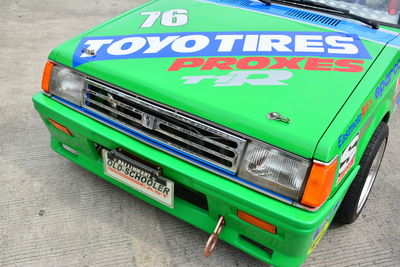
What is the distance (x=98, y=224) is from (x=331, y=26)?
202cm

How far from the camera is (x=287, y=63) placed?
2.06 meters

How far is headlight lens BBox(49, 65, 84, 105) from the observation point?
216cm

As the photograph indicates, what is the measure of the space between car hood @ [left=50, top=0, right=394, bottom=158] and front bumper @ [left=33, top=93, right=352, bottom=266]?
274 millimetres

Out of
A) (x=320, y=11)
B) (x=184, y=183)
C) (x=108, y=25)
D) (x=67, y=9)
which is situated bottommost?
(x=67, y=9)

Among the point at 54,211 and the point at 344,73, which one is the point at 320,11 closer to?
the point at 344,73

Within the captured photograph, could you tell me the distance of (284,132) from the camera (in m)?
1.66

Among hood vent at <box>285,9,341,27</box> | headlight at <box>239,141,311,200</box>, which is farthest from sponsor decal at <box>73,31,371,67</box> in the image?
headlight at <box>239,141,311,200</box>

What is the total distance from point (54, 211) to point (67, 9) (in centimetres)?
452

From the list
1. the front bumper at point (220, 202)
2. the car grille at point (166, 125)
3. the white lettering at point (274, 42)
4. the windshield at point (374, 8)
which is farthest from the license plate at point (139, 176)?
the windshield at point (374, 8)

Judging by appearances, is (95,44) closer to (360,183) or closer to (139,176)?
(139,176)

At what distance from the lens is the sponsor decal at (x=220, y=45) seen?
214 cm

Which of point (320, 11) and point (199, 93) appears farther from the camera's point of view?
point (320, 11)

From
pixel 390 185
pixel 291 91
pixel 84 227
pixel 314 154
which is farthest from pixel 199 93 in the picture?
pixel 390 185

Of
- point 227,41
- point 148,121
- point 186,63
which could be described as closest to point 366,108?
point 227,41
